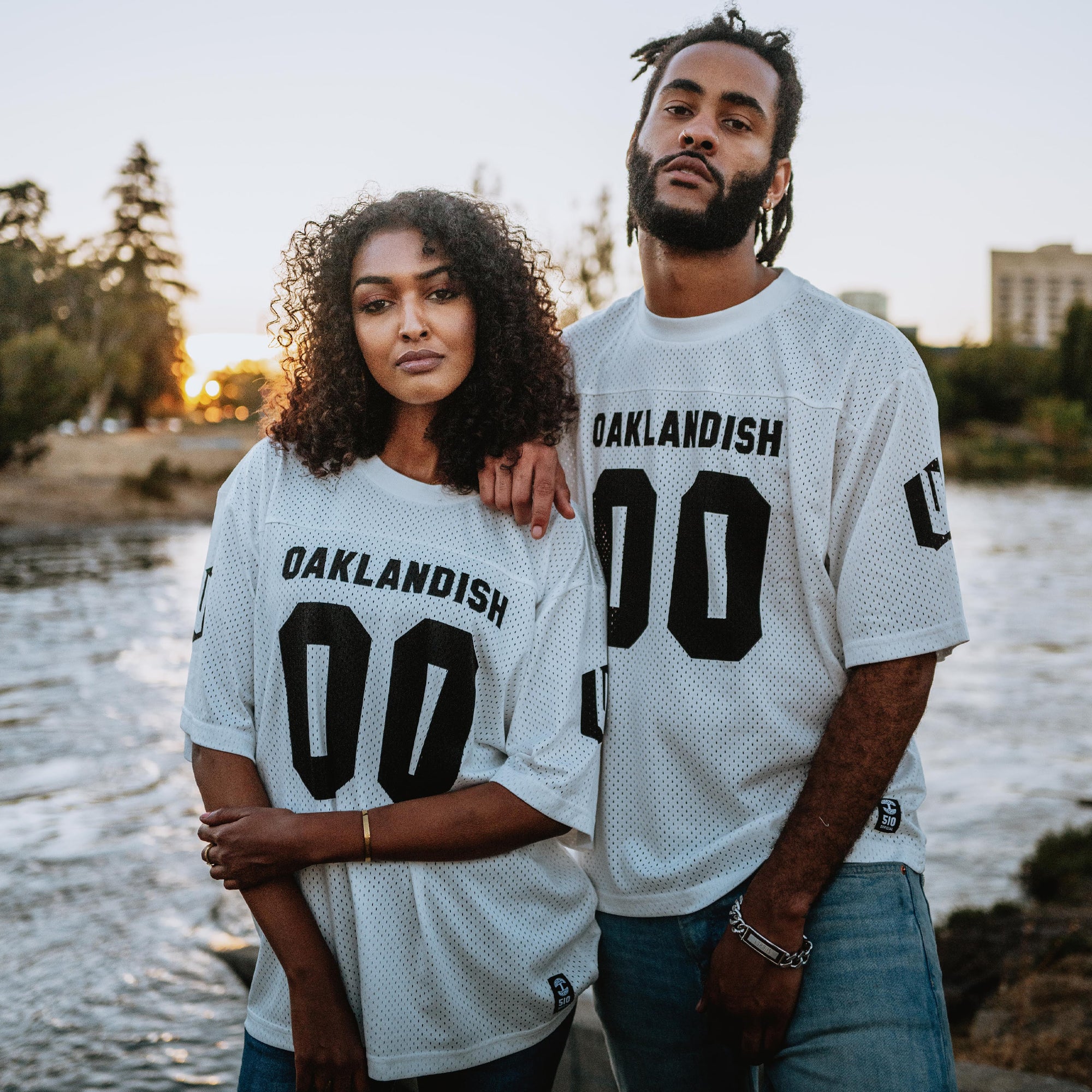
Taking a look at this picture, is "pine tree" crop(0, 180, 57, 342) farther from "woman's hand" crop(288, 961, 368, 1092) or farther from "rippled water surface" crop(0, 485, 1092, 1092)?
"woman's hand" crop(288, 961, 368, 1092)

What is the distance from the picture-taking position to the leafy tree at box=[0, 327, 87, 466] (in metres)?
30.2

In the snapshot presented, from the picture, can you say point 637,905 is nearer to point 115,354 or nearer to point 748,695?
point 748,695

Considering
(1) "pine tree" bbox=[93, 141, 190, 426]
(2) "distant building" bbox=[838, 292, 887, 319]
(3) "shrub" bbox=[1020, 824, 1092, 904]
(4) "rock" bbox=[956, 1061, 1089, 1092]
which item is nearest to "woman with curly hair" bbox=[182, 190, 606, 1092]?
(4) "rock" bbox=[956, 1061, 1089, 1092]

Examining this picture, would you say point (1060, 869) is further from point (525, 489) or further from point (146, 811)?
point (146, 811)

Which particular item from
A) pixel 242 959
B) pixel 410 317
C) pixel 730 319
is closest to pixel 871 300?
pixel 242 959

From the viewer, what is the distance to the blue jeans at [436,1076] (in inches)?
80.3

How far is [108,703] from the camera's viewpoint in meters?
10.6

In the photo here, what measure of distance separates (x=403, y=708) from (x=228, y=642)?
14.0 inches

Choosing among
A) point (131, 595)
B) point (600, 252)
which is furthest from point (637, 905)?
point (600, 252)

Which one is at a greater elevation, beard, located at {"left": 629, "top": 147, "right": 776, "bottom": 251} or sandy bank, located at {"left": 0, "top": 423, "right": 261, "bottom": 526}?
beard, located at {"left": 629, "top": 147, "right": 776, "bottom": 251}

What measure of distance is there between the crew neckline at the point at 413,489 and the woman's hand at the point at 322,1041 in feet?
2.84

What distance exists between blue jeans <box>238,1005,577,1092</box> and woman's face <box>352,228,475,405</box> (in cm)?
122

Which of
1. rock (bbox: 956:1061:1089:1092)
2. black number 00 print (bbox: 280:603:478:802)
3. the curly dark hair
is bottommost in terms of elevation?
rock (bbox: 956:1061:1089:1092)

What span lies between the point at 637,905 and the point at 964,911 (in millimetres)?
3617
